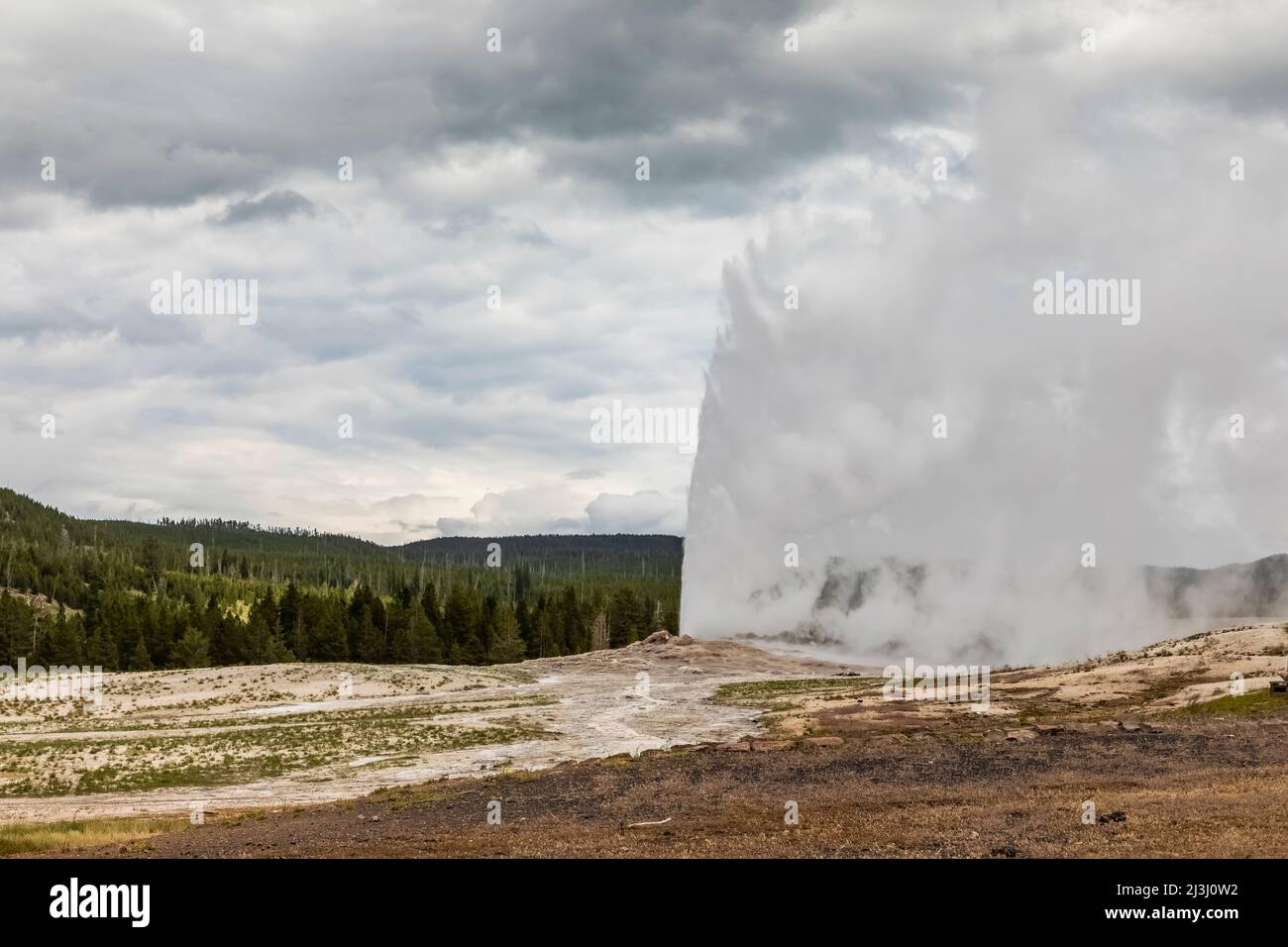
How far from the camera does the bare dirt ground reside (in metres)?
21.3

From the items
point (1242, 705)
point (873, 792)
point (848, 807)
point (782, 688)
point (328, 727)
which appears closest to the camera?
point (848, 807)

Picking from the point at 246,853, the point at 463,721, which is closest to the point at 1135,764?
the point at 246,853

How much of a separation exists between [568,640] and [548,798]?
291 ft

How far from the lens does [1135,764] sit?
1243 inches

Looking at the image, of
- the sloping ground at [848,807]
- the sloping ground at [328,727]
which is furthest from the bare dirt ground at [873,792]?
the sloping ground at [328,727]

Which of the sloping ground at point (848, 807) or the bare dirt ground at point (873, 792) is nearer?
the sloping ground at point (848, 807)

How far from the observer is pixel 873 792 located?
28359 mm

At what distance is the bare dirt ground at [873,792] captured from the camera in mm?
21281

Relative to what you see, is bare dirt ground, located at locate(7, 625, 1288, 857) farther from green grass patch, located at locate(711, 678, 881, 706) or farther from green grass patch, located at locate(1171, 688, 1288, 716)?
green grass patch, located at locate(711, 678, 881, 706)

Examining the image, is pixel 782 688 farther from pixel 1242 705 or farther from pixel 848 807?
pixel 848 807

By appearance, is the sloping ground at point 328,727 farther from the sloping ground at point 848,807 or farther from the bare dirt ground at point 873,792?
the sloping ground at point 848,807

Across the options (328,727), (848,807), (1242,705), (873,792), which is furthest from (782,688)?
(848,807)

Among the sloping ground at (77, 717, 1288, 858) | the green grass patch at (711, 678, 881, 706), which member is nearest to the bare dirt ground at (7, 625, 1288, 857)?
the sloping ground at (77, 717, 1288, 858)
